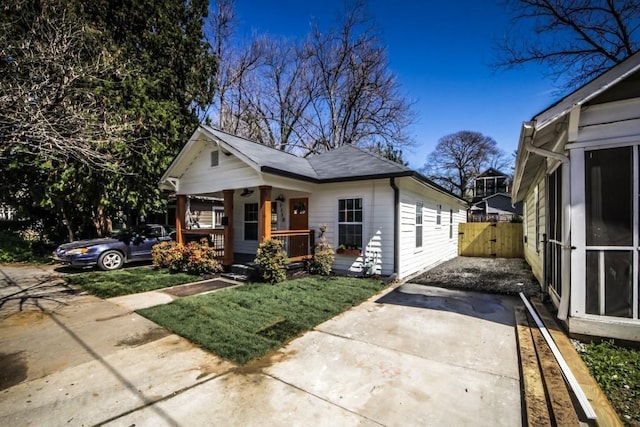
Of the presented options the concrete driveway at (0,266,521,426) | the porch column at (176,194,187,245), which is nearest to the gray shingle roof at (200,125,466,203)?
the porch column at (176,194,187,245)

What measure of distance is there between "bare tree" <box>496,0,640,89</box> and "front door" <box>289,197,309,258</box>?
10.4 metres

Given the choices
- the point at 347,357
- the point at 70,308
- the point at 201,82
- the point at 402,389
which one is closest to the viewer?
the point at 402,389

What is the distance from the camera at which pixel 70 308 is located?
5426mm

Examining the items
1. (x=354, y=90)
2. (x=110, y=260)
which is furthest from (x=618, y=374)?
(x=354, y=90)

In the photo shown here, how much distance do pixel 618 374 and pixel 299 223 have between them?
24.6ft

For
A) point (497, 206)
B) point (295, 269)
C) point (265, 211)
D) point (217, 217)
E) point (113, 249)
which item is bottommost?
point (295, 269)

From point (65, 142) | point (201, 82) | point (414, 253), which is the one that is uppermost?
point (201, 82)

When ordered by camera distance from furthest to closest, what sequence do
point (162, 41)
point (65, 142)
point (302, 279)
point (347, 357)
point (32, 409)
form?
point (162, 41) → point (302, 279) → point (65, 142) → point (347, 357) → point (32, 409)

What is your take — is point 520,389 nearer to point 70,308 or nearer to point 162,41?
point 70,308

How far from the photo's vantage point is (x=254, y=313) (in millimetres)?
4934

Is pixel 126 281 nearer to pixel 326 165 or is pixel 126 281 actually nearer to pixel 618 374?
pixel 326 165

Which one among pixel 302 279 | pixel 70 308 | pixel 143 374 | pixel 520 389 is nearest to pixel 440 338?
pixel 520 389

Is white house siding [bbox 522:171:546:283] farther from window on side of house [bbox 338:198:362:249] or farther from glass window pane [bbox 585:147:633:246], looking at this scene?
window on side of house [bbox 338:198:362:249]

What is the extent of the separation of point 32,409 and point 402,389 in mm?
3262
